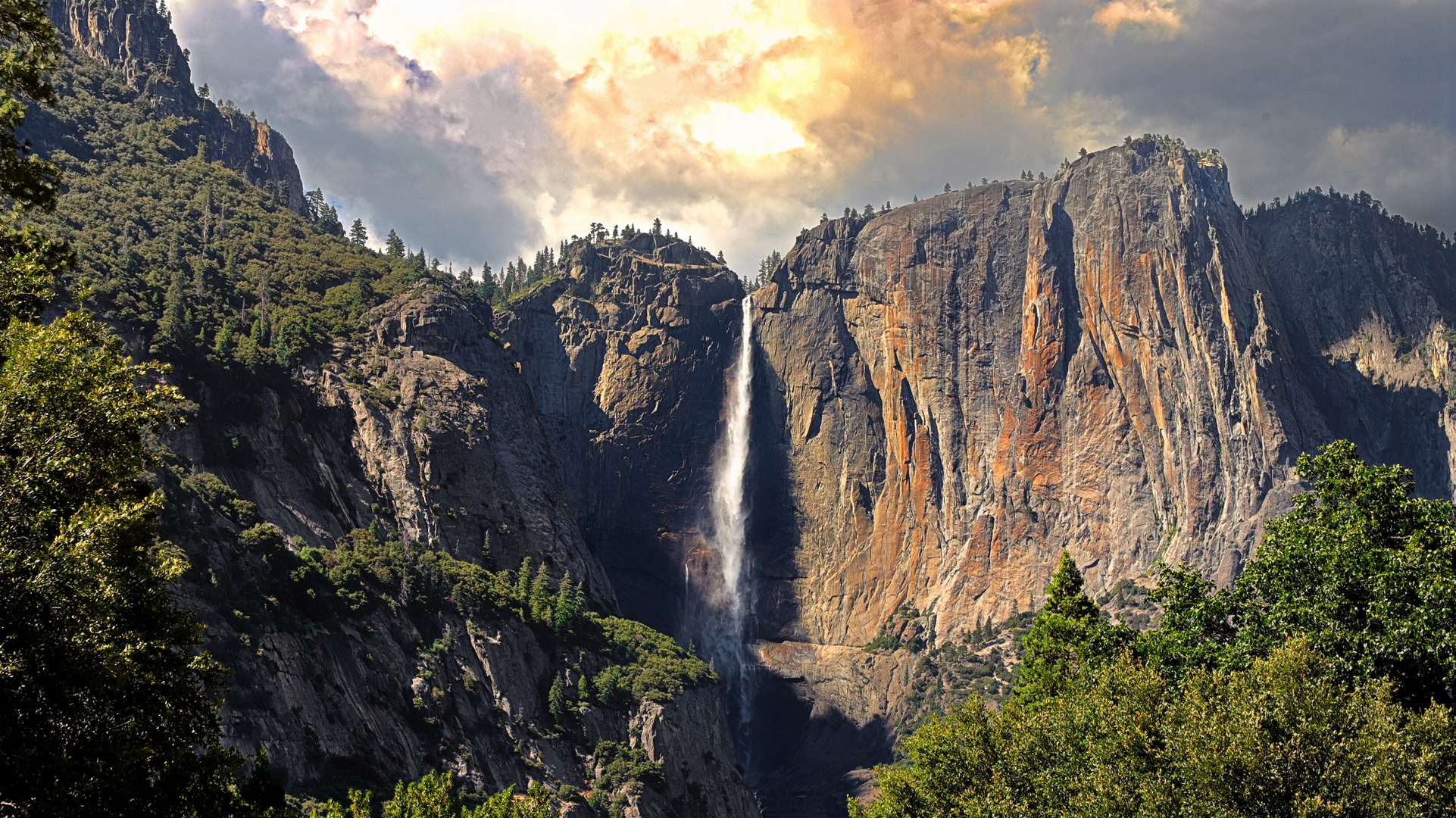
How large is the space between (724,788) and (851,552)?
178 feet

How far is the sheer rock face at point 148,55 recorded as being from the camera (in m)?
155

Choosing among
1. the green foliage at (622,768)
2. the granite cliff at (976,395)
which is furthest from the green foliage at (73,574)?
the granite cliff at (976,395)

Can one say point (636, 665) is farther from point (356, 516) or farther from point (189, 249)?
point (189, 249)

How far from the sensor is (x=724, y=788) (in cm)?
10588

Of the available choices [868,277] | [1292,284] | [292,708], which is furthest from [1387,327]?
[292,708]

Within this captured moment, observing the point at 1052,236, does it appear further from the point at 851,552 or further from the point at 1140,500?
the point at 851,552

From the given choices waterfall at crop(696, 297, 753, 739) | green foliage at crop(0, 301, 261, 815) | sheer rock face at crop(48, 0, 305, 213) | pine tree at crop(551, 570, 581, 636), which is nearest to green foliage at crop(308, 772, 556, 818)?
green foliage at crop(0, 301, 261, 815)

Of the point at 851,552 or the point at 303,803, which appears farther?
the point at 851,552

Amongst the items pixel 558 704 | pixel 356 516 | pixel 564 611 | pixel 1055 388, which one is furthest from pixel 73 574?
pixel 1055 388

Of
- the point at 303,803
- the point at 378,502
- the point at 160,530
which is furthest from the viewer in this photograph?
the point at 378,502

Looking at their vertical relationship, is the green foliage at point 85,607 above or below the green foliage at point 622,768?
above

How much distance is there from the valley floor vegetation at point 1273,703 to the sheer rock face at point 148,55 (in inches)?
5793

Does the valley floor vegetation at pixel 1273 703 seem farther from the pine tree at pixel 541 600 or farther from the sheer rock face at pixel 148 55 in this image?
the sheer rock face at pixel 148 55

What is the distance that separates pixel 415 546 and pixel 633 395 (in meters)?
63.3
